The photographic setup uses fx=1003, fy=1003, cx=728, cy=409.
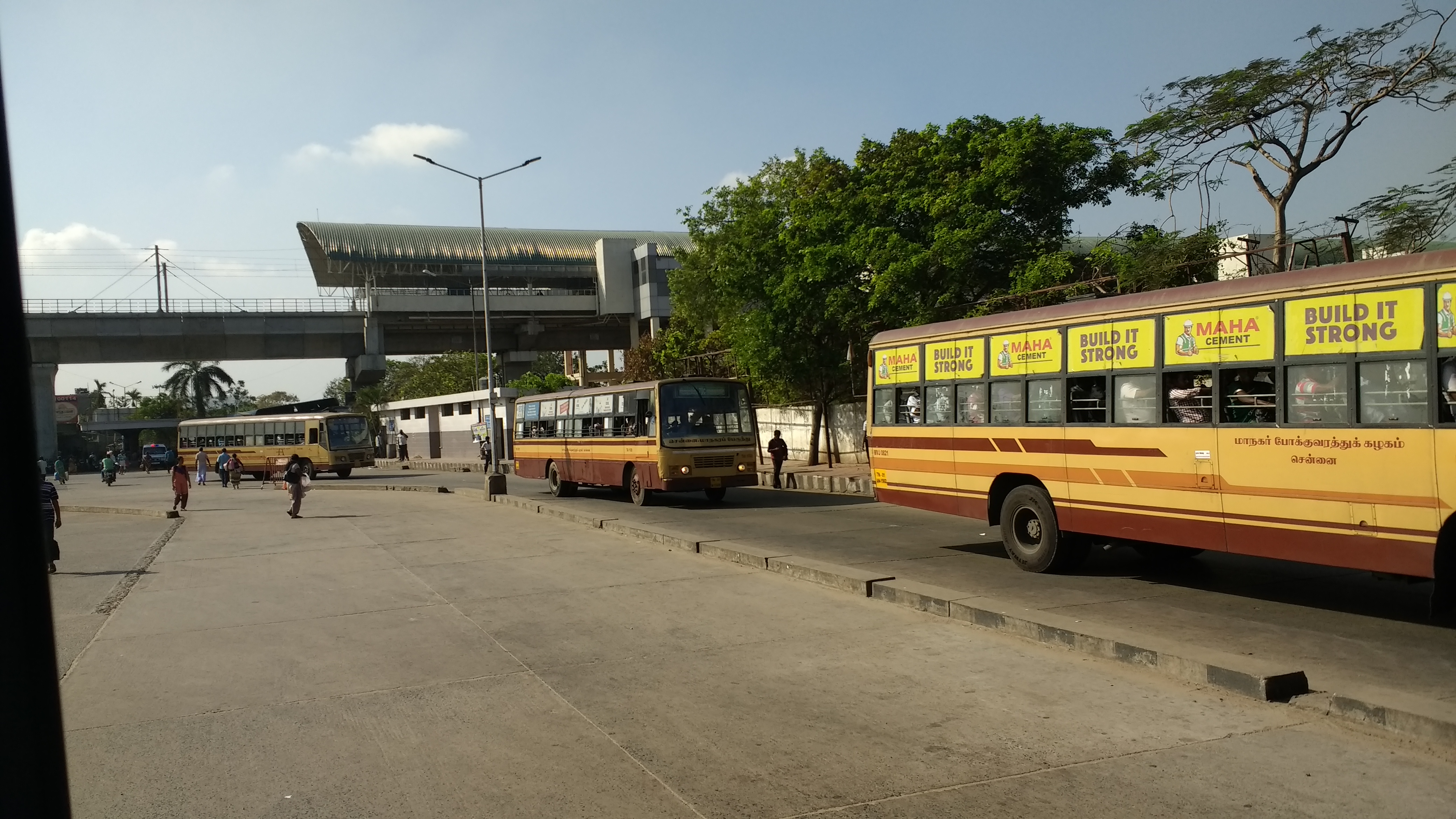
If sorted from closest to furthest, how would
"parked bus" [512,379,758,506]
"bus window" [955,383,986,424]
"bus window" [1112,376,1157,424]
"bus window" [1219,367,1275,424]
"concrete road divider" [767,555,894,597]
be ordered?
"bus window" [1219,367,1275,424], "bus window" [1112,376,1157,424], "concrete road divider" [767,555,894,597], "bus window" [955,383,986,424], "parked bus" [512,379,758,506]

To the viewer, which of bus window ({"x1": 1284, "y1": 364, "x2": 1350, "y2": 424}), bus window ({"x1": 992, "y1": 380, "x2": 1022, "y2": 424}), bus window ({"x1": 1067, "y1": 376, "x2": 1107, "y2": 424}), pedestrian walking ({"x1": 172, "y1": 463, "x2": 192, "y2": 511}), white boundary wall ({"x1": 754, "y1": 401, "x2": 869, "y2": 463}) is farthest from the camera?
white boundary wall ({"x1": 754, "y1": 401, "x2": 869, "y2": 463})

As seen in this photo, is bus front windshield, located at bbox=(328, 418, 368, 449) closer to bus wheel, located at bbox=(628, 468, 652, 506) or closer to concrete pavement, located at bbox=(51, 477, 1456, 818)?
bus wheel, located at bbox=(628, 468, 652, 506)

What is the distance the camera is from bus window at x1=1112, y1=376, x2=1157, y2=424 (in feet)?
31.1

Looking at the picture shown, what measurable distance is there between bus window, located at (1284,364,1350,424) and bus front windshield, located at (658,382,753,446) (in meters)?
13.9

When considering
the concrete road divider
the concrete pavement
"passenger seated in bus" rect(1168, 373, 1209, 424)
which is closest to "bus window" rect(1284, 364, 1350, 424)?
"passenger seated in bus" rect(1168, 373, 1209, 424)

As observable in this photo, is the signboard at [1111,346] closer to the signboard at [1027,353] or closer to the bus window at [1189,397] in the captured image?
the signboard at [1027,353]

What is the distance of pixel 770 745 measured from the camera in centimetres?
548

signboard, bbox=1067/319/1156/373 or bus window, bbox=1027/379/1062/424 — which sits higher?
signboard, bbox=1067/319/1156/373

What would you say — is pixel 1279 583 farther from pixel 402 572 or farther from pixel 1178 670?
pixel 402 572

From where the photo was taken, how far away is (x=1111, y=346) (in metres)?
9.92

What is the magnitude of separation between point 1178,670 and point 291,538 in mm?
15796

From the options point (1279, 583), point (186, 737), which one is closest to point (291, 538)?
point (186, 737)

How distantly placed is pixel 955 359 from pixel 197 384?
93.2m

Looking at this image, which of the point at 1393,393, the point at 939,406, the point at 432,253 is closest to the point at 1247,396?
the point at 1393,393
